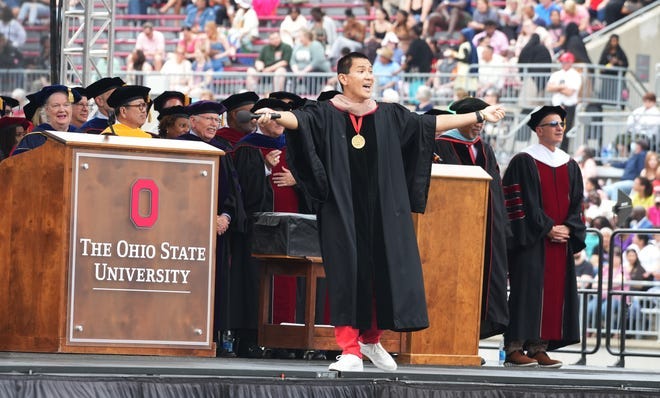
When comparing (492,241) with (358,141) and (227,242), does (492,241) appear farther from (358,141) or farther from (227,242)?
(358,141)

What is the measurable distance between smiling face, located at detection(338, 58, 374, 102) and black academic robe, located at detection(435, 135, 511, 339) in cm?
208

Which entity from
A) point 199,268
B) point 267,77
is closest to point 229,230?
point 199,268

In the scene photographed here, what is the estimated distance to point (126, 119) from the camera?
35.4 feet

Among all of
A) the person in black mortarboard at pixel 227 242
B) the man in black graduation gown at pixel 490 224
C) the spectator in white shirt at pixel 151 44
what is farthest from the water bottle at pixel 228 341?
the spectator in white shirt at pixel 151 44

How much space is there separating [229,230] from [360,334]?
215cm

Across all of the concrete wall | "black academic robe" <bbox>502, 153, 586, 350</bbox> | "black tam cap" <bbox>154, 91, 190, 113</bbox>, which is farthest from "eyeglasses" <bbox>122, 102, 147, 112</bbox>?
the concrete wall

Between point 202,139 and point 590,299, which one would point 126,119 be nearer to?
point 202,139

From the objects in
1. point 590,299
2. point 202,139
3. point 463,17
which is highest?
point 463,17

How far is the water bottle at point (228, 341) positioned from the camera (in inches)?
457

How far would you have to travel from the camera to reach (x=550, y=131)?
39.6 feet

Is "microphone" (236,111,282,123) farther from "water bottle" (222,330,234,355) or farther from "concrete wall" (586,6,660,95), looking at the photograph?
"concrete wall" (586,6,660,95)

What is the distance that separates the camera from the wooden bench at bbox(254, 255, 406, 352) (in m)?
10.8

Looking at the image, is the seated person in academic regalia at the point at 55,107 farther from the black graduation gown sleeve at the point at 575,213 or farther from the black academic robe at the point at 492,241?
the black graduation gown sleeve at the point at 575,213

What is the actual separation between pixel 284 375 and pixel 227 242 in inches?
107
